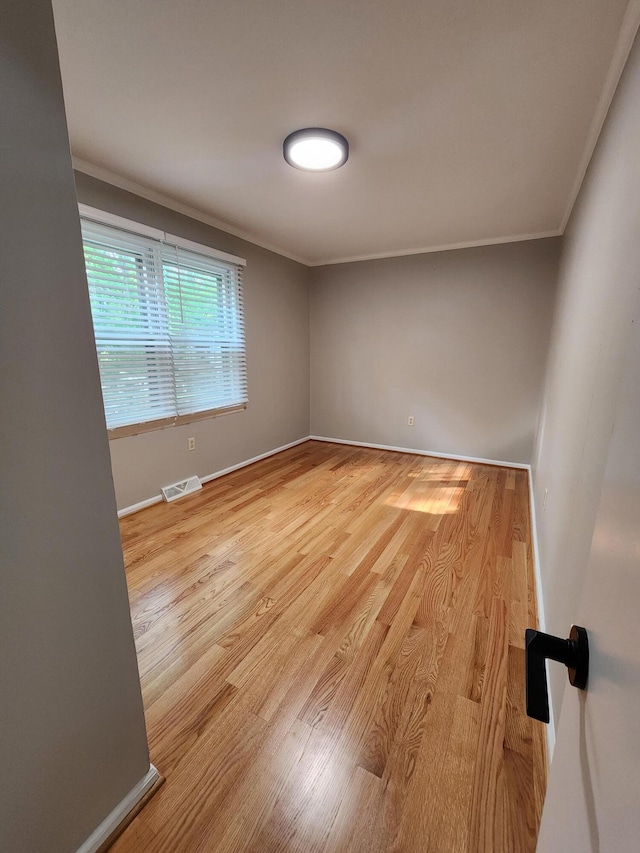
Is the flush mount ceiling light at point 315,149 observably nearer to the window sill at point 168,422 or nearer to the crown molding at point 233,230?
the crown molding at point 233,230

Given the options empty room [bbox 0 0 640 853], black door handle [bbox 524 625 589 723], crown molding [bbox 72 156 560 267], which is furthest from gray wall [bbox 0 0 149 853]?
crown molding [bbox 72 156 560 267]

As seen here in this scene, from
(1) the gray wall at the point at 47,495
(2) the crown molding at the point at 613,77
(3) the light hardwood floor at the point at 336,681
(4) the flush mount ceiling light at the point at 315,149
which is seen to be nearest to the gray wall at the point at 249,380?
(3) the light hardwood floor at the point at 336,681

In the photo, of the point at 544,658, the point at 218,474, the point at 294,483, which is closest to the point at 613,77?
the point at 544,658

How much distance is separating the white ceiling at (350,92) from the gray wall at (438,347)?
0.97 meters

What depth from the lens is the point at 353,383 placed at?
4457 mm

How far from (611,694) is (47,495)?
0.93 m

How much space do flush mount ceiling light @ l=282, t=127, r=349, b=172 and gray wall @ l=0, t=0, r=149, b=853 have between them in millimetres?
1393

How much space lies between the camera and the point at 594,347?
47.7 inches

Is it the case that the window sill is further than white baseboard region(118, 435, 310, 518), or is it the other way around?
white baseboard region(118, 435, 310, 518)

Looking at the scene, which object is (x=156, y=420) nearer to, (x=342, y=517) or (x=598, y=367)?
(x=342, y=517)

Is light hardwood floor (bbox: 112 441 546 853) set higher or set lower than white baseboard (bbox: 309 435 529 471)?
lower

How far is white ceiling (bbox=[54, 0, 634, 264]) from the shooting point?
3.84 feet

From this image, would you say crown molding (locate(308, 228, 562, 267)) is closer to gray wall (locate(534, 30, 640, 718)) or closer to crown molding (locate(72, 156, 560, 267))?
crown molding (locate(72, 156, 560, 267))

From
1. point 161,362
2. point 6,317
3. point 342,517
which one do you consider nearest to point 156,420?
point 161,362
